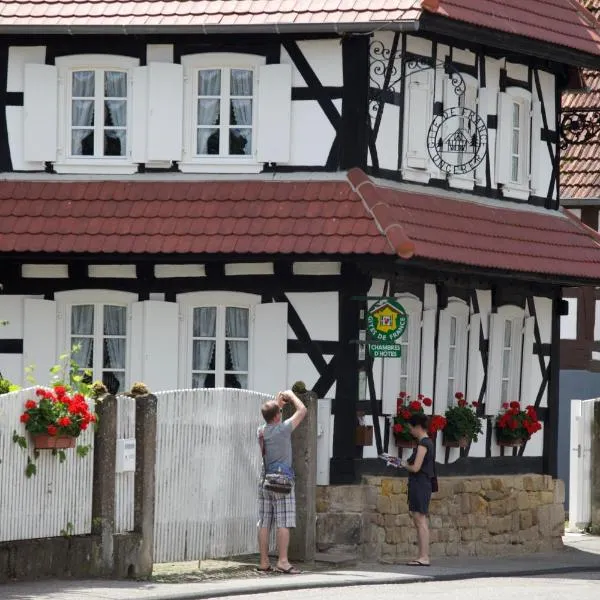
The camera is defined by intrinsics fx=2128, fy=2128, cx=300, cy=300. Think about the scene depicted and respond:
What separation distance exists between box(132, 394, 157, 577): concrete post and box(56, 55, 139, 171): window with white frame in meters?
6.63

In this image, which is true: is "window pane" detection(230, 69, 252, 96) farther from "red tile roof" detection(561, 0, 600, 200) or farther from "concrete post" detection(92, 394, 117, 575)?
"red tile roof" detection(561, 0, 600, 200)

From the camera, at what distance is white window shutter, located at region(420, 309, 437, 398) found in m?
25.6

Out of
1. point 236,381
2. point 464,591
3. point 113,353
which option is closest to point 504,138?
point 236,381

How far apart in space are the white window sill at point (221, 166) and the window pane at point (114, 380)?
253cm

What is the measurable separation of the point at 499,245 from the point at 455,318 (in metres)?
1.26

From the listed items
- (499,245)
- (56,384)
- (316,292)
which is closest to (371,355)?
(316,292)

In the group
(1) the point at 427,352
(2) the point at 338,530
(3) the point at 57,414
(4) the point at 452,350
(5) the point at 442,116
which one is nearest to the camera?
(3) the point at 57,414

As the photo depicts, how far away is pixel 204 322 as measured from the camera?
2509 cm

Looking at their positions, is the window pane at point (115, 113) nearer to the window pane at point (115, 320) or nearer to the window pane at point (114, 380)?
the window pane at point (115, 320)

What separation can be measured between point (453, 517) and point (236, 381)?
319 centimetres

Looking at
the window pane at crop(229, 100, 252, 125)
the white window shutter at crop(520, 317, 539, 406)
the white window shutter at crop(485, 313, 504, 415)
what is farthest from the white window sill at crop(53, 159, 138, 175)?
the white window shutter at crop(520, 317, 539, 406)

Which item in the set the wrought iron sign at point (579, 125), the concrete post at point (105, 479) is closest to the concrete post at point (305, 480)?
the concrete post at point (105, 479)

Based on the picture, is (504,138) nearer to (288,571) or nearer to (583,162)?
(583,162)

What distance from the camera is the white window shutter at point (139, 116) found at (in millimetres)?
25297
